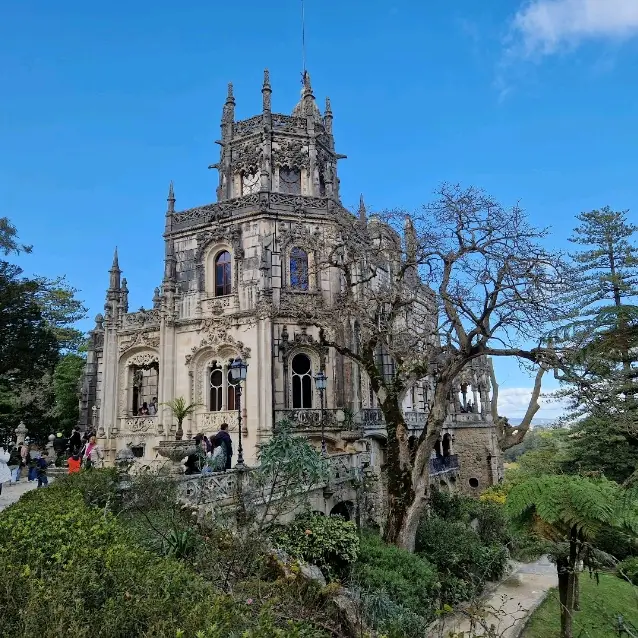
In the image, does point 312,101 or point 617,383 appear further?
point 312,101

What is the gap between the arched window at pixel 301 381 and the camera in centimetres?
2223

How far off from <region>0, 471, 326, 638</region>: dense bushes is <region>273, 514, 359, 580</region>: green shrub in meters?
6.77

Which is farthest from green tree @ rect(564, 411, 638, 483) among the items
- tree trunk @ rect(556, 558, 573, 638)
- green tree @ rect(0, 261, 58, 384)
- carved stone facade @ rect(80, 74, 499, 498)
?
green tree @ rect(0, 261, 58, 384)

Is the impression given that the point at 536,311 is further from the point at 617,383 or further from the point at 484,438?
the point at 484,438

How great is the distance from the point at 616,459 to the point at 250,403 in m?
16.6

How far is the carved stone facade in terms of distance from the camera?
21828 millimetres

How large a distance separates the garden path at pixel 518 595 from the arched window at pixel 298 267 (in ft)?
44.0

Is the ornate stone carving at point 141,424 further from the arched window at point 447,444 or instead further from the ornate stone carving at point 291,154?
the arched window at point 447,444

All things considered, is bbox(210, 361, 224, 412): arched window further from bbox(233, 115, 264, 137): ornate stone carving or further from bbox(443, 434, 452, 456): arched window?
bbox(443, 434, 452, 456): arched window

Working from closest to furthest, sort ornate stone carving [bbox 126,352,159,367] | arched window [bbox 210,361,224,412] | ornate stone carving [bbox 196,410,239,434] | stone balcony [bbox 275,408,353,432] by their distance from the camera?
stone balcony [bbox 275,408,353,432] < ornate stone carving [bbox 196,410,239,434] < arched window [bbox 210,361,224,412] < ornate stone carving [bbox 126,352,159,367]

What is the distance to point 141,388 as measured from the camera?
84.3ft

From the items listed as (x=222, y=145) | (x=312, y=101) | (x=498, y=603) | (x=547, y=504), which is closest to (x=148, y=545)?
(x=547, y=504)

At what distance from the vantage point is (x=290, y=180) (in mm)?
26281

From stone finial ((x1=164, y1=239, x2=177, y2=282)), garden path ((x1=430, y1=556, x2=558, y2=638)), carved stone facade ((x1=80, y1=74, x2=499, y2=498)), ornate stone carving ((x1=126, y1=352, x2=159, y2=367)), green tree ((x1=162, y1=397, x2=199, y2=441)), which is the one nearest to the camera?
garden path ((x1=430, y1=556, x2=558, y2=638))
